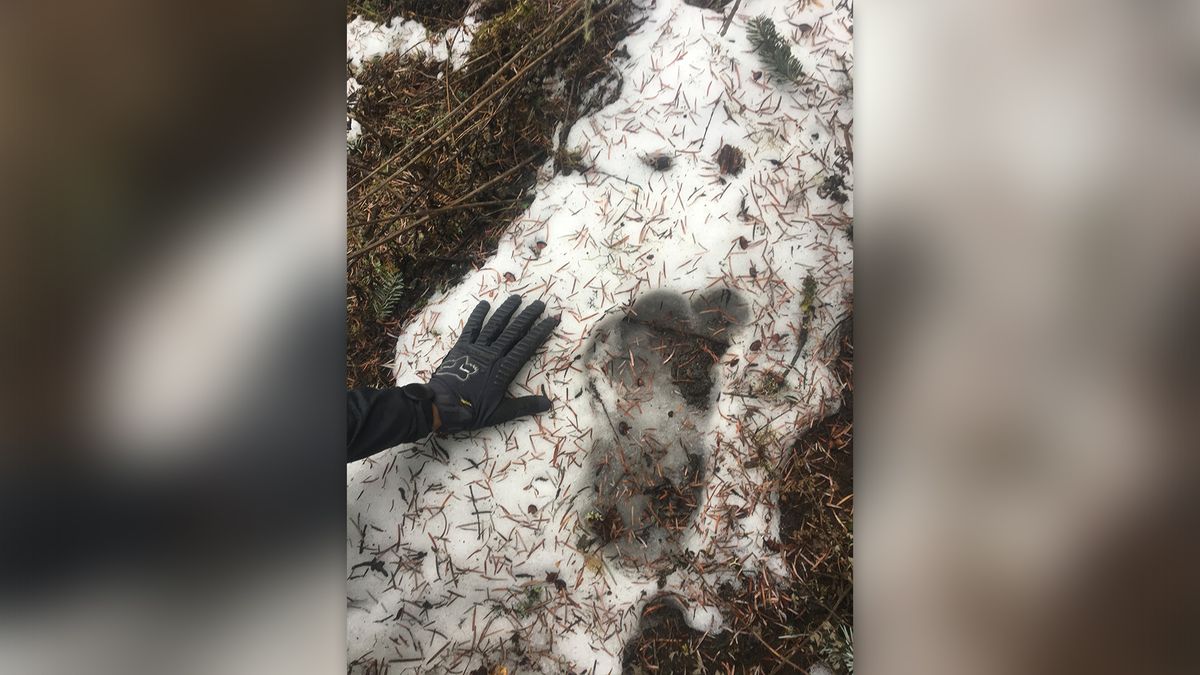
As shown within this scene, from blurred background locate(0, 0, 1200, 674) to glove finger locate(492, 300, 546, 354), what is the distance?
1.16 ft

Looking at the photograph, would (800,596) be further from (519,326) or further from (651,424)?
(519,326)

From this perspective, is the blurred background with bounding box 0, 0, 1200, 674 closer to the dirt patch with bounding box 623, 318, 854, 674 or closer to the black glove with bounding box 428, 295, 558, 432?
the dirt patch with bounding box 623, 318, 854, 674

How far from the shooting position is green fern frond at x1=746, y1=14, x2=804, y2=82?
1.26 m

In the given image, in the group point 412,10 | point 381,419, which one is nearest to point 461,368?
point 381,419

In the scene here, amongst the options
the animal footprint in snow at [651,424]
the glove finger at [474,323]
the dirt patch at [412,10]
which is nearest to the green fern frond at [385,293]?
the glove finger at [474,323]

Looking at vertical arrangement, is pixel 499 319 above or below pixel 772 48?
below

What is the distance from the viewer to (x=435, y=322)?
51.6 inches

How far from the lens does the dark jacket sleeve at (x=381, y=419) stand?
4.20 feet
